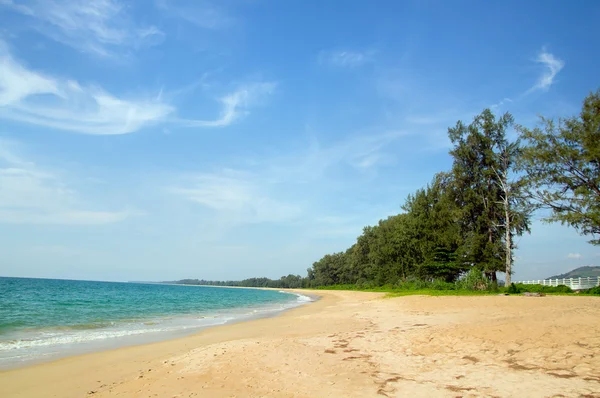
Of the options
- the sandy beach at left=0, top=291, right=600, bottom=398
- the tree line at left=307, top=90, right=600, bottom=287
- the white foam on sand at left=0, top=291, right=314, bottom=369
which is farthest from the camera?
the tree line at left=307, top=90, right=600, bottom=287

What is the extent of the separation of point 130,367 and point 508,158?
36.1 meters

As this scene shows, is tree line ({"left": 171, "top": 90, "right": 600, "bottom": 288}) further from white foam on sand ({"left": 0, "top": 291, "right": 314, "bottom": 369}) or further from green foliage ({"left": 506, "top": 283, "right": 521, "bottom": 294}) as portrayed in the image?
white foam on sand ({"left": 0, "top": 291, "right": 314, "bottom": 369})

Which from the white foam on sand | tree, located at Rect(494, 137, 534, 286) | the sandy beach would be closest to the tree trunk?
tree, located at Rect(494, 137, 534, 286)

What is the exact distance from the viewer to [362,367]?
7.61 meters

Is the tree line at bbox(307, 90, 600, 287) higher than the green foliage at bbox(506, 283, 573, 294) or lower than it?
higher

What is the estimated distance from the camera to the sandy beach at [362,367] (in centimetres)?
618

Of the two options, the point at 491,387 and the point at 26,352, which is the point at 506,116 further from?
the point at 26,352

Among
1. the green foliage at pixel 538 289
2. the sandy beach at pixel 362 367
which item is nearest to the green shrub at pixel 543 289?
the green foliage at pixel 538 289

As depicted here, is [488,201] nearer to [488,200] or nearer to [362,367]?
[488,200]

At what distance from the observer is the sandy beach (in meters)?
6.18

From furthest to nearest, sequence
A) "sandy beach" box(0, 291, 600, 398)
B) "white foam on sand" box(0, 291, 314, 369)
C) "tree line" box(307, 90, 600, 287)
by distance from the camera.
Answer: "tree line" box(307, 90, 600, 287)
"white foam on sand" box(0, 291, 314, 369)
"sandy beach" box(0, 291, 600, 398)

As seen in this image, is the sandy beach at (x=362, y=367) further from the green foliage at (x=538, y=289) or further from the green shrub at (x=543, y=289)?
the green shrub at (x=543, y=289)

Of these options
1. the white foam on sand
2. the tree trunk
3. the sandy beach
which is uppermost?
the tree trunk

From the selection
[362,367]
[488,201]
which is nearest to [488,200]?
[488,201]
